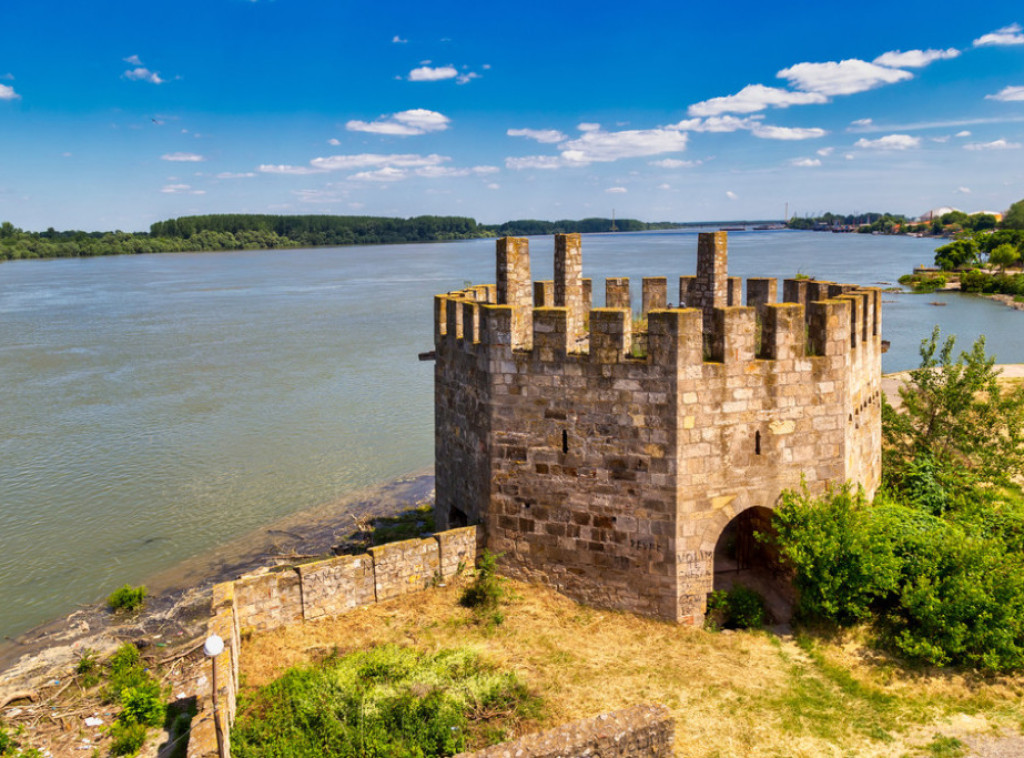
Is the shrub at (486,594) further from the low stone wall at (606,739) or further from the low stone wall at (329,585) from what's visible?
the low stone wall at (606,739)

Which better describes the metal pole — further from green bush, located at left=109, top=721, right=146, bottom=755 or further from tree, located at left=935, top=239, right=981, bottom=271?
tree, located at left=935, top=239, right=981, bottom=271

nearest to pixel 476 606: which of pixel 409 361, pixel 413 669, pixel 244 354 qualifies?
pixel 413 669

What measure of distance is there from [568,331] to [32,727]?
9372mm

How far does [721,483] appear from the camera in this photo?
9.88m

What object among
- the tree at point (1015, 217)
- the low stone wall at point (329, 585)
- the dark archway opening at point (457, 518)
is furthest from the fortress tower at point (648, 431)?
the tree at point (1015, 217)

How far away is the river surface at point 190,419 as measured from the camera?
18.6m

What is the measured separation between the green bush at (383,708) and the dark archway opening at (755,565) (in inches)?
154

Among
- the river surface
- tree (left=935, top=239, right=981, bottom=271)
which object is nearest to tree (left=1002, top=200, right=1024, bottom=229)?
tree (left=935, top=239, right=981, bottom=271)

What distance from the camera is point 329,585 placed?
400 inches

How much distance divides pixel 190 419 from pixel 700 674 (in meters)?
24.3

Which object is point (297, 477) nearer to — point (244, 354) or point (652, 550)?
point (652, 550)

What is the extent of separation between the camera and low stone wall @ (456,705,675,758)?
6.47 metres

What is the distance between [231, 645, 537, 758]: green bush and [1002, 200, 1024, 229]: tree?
152163 mm

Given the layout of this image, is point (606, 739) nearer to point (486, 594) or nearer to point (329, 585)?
point (486, 594)
